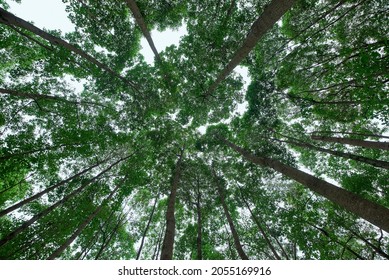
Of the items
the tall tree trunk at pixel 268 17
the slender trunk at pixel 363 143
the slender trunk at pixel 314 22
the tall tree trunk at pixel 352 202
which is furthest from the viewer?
the slender trunk at pixel 314 22

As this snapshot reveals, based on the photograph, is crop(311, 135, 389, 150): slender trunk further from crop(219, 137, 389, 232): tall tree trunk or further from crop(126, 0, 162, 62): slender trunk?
crop(126, 0, 162, 62): slender trunk

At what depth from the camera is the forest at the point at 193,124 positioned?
7836 mm

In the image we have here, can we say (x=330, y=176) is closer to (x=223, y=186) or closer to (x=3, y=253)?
(x=223, y=186)

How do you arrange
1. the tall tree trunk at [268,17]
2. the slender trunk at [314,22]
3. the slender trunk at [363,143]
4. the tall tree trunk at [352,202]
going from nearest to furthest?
the tall tree trunk at [352,202]
the tall tree trunk at [268,17]
the slender trunk at [363,143]
the slender trunk at [314,22]

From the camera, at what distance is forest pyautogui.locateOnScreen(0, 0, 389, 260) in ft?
25.7

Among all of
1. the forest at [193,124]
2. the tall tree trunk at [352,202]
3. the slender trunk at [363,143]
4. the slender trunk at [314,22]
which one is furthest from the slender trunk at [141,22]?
the slender trunk at [363,143]

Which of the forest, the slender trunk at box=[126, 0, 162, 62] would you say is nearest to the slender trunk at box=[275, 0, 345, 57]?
the forest

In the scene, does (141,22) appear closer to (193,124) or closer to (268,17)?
(268,17)

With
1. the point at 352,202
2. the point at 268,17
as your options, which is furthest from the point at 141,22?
the point at 352,202

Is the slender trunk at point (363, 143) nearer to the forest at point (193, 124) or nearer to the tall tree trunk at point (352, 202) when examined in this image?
the forest at point (193, 124)

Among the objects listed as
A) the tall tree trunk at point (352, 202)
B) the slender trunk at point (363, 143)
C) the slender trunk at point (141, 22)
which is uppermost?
the slender trunk at point (141, 22)

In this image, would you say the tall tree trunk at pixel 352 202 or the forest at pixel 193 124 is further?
the forest at pixel 193 124

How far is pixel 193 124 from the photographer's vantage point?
1445 centimetres

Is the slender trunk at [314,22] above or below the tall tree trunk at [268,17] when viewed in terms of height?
above
